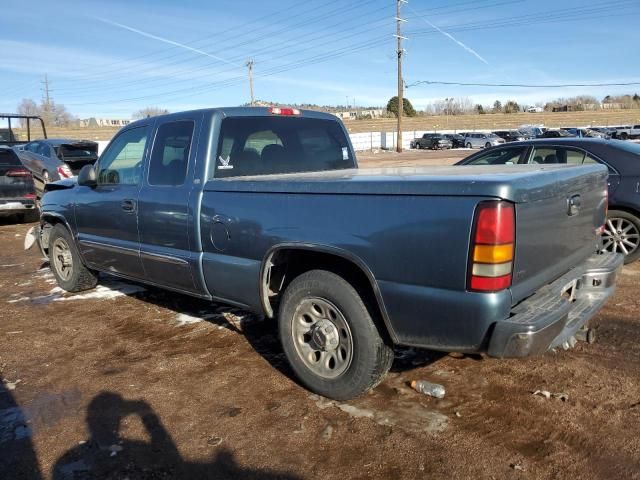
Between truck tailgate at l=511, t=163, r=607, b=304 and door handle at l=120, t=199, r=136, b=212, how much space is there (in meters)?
3.30

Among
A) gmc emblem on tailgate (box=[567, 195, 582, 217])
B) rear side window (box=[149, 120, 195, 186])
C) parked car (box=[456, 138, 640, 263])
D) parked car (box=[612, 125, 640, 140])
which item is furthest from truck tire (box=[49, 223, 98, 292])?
parked car (box=[612, 125, 640, 140])

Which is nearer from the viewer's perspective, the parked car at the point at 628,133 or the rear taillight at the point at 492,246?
the rear taillight at the point at 492,246

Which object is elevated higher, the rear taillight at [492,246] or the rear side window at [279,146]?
the rear side window at [279,146]

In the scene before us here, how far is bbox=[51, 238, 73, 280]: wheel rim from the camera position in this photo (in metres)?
6.08

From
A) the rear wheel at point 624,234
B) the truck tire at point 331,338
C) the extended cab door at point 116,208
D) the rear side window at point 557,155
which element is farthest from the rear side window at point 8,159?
the rear wheel at point 624,234

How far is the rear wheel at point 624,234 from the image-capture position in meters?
6.16

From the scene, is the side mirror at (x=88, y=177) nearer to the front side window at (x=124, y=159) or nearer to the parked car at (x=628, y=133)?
the front side window at (x=124, y=159)

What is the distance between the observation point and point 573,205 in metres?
3.22

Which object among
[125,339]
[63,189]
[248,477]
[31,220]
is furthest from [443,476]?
[31,220]

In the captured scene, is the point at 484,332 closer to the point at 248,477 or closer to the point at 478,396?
the point at 478,396

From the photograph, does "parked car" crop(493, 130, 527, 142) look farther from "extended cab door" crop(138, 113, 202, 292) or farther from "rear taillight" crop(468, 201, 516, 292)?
"rear taillight" crop(468, 201, 516, 292)

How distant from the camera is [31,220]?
12.6 meters

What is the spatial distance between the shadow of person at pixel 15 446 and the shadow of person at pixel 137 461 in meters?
0.15

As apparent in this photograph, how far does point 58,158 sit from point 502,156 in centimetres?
1186
